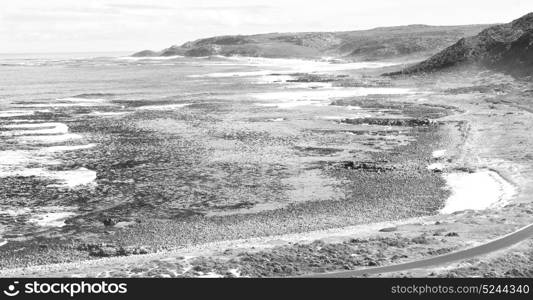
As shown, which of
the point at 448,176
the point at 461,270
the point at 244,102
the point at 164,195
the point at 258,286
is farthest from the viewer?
the point at 244,102

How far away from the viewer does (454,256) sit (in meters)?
23.6

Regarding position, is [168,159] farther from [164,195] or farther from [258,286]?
[258,286]

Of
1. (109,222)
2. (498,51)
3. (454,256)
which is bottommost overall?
(109,222)

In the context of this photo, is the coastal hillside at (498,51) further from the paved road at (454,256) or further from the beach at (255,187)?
the paved road at (454,256)

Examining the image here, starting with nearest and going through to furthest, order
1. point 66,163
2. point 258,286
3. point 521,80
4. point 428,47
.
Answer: point 258,286, point 66,163, point 521,80, point 428,47

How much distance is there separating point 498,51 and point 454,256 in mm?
99527

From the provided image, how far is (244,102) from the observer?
274 ft

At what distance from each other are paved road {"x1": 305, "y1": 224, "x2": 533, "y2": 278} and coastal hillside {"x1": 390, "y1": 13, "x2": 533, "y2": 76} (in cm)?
7971

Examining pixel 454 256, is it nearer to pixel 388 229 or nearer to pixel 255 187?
pixel 388 229

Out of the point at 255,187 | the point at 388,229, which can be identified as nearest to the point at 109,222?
the point at 255,187

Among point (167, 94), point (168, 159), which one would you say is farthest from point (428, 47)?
point (168, 159)

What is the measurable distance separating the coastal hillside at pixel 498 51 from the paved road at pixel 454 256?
79712mm

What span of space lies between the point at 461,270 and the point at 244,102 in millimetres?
63262

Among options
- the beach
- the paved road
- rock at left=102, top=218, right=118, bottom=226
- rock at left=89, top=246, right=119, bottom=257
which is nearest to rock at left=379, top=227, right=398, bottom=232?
the beach
